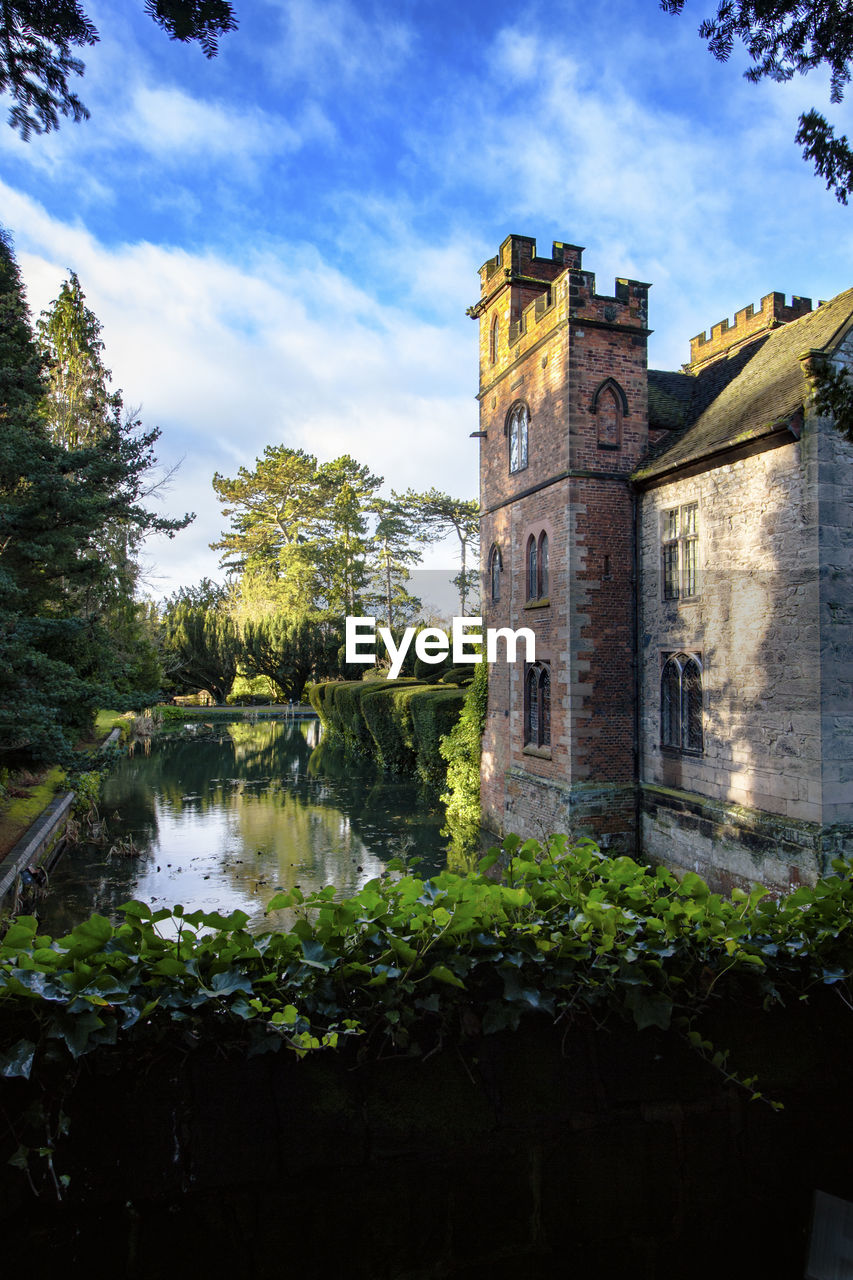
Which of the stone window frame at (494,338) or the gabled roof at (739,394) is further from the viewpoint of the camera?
the stone window frame at (494,338)

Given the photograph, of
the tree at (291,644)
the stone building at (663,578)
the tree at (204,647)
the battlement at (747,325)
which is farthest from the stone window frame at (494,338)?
the tree at (204,647)

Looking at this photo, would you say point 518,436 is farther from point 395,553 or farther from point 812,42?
point 395,553

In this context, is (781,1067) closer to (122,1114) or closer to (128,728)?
(122,1114)

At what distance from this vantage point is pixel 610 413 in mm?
14250

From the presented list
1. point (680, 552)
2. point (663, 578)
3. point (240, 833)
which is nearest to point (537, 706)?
point (663, 578)

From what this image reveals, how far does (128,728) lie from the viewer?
118 ft

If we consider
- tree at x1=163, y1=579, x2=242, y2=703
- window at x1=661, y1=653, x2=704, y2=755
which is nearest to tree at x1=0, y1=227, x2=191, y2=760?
window at x1=661, y1=653, x2=704, y2=755

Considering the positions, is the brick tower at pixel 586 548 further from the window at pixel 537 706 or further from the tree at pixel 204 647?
the tree at pixel 204 647

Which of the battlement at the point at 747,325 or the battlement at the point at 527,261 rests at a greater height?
the battlement at the point at 527,261

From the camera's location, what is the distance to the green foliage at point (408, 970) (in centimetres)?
222

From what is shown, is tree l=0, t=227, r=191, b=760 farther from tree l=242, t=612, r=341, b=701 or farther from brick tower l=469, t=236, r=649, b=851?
tree l=242, t=612, r=341, b=701

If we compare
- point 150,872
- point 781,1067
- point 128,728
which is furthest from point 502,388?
point 128,728

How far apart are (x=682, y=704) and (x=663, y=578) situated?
2.24 meters

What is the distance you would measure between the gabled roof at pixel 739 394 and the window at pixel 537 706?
4.21 m
